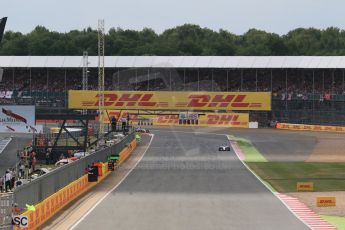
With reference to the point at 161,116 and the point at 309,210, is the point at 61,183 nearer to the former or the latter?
the point at 309,210

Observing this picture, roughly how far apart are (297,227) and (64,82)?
332ft

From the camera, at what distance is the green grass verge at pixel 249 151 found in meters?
63.0

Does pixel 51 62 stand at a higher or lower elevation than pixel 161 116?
higher

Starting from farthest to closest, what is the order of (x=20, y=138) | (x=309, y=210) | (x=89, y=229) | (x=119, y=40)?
1. (x=119, y=40)
2. (x=20, y=138)
3. (x=309, y=210)
4. (x=89, y=229)

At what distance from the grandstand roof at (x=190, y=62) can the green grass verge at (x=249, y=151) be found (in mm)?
28325

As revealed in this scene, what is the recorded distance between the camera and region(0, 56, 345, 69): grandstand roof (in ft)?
368

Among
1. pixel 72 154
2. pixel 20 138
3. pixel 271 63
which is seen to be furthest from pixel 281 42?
pixel 72 154

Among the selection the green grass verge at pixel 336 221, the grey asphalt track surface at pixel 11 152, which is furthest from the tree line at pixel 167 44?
the green grass verge at pixel 336 221

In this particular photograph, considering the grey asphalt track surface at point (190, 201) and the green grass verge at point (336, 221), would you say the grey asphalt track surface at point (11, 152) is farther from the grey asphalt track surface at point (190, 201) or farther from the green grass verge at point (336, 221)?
the green grass verge at point (336, 221)

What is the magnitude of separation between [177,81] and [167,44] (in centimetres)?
4145

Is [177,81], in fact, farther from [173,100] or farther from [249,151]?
[249,151]

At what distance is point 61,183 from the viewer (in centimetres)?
3092

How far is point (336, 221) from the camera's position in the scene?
25.9m

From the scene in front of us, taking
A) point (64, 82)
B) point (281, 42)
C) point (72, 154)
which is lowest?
point (72, 154)
